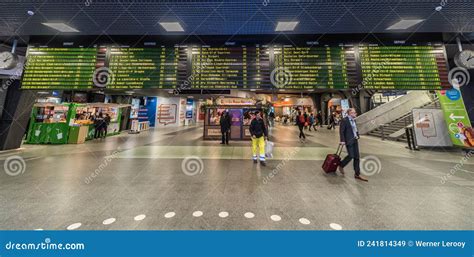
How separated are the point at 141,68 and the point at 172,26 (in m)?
1.31

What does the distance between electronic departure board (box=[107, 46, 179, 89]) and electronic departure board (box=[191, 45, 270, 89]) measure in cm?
62

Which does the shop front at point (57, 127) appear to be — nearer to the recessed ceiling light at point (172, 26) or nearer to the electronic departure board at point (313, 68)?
the recessed ceiling light at point (172, 26)

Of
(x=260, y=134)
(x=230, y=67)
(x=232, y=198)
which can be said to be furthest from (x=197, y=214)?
(x=230, y=67)

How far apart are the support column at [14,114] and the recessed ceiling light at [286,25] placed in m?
8.66

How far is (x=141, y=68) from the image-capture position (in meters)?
4.14

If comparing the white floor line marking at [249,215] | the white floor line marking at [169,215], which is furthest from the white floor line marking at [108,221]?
the white floor line marking at [249,215]

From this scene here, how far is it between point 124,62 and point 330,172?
5765 mm

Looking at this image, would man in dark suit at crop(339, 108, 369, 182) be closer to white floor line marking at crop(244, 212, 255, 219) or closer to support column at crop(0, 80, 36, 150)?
white floor line marking at crop(244, 212, 255, 219)

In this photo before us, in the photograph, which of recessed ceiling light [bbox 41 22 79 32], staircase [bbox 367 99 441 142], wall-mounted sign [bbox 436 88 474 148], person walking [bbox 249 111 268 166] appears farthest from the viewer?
staircase [bbox 367 99 441 142]

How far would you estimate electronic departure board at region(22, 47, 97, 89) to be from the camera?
13.0ft

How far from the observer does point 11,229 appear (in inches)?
72.6

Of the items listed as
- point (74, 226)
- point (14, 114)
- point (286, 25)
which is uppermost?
point (286, 25)

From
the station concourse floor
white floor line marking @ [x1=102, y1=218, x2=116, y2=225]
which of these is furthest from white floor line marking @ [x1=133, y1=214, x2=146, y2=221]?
A: white floor line marking @ [x1=102, y1=218, x2=116, y2=225]

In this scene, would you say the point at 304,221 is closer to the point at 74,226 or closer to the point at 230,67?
the point at 74,226
